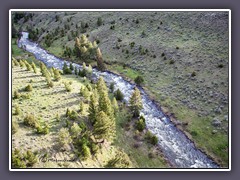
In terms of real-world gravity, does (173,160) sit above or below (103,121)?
below

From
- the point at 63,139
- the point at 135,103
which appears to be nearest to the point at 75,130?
the point at 63,139

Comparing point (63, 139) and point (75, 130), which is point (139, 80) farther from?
point (63, 139)

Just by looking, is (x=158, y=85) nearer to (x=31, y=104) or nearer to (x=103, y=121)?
(x=103, y=121)

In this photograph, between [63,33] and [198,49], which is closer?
[198,49]

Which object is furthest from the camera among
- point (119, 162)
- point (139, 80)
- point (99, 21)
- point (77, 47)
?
point (99, 21)

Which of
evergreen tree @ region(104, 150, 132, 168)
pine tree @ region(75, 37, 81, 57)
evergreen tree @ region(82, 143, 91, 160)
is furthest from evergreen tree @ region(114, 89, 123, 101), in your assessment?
pine tree @ region(75, 37, 81, 57)
